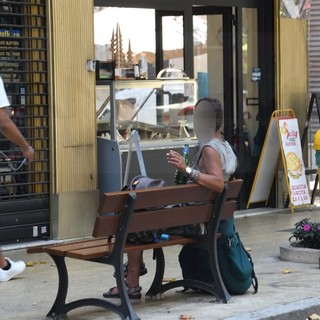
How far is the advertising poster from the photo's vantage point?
40.7 feet

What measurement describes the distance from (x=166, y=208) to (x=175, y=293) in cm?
→ 98

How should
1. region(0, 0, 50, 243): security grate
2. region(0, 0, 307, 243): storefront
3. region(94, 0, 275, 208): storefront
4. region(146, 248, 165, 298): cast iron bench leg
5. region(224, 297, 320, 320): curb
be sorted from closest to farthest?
region(224, 297, 320, 320): curb < region(146, 248, 165, 298): cast iron bench leg < region(0, 0, 50, 243): security grate < region(0, 0, 307, 243): storefront < region(94, 0, 275, 208): storefront

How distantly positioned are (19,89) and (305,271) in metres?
3.47

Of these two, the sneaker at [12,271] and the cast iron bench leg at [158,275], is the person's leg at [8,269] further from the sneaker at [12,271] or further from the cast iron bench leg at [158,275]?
the cast iron bench leg at [158,275]

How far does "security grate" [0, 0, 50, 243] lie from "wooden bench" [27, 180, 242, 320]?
2859 millimetres

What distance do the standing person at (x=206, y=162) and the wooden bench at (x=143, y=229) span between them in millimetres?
92

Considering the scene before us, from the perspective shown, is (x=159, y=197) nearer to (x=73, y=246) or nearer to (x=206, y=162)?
(x=206, y=162)

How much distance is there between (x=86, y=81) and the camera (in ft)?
34.0

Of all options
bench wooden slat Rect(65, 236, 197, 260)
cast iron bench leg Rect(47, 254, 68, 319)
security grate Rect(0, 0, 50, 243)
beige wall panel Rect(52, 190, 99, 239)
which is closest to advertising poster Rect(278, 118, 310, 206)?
beige wall panel Rect(52, 190, 99, 239)

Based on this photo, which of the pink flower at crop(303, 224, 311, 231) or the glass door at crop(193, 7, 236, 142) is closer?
the pink flower at crop(303, 224, 311, 231)

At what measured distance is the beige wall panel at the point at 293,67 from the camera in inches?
503

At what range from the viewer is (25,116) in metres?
10.0

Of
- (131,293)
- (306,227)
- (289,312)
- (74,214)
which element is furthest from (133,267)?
(74,214)

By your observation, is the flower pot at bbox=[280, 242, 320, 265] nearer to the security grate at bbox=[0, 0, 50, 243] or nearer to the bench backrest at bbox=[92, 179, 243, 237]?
the bench backrest at bbox=[92, 179, 243, 237]
